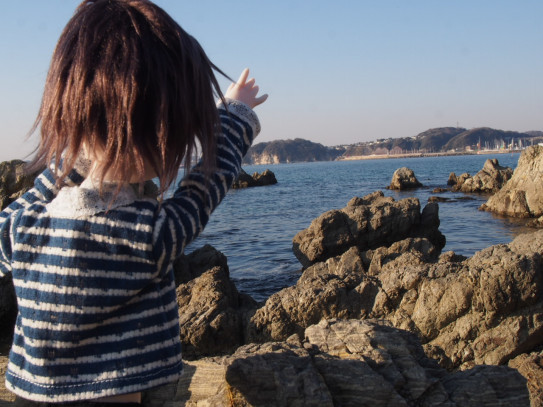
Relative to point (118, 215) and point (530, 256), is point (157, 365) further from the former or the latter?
point (530, 256)

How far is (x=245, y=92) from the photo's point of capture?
6.22 feet

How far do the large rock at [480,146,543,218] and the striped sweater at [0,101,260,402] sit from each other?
2357cm

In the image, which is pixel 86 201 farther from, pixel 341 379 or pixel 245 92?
pixel 341 379

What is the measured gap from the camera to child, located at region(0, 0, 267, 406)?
1425mm

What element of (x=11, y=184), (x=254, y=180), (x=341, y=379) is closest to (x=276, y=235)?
(x=11, y=184)

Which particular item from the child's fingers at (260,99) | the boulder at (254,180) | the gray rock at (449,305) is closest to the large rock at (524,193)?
the gray rock at (449,305)

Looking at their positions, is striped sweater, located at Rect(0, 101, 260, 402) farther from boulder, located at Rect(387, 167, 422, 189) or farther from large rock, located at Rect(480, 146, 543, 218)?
boulder, located at Rect(387, 167, 422, 189)

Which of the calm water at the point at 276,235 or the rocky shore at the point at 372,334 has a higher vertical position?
the rocky shore at the point at 372,334

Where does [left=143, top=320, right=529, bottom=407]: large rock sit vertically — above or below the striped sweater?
below

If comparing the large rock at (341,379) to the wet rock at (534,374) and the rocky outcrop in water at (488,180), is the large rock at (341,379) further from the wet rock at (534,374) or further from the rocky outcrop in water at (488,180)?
the rocky outcrop in water at (488,180)

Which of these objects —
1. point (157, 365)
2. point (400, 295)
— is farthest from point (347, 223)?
point (157, 365)

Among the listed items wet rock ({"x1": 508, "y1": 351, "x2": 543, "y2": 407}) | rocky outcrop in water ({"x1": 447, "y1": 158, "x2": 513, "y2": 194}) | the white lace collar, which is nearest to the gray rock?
wet rock ({"x1": 508, "y1": 351, "x2": 543, "y2": 407})

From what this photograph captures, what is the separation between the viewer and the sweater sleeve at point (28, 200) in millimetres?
1546

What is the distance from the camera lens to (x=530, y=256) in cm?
562
